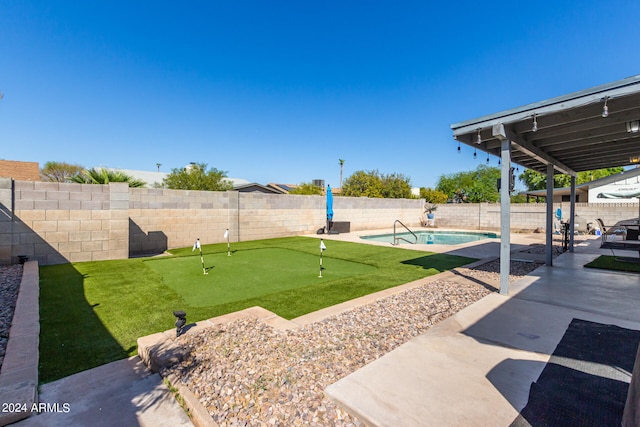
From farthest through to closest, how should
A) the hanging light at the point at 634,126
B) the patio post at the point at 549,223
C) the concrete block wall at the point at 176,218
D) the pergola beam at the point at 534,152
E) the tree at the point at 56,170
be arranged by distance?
1. the tree at the point at 56,170
2. the concrete block wall at the point at 176,218
3. the patio post at the point at 549,223
4. the pergola beam at the point at 534,152
5. the hanging light at the point at 634,126

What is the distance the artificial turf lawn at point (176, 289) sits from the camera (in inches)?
131

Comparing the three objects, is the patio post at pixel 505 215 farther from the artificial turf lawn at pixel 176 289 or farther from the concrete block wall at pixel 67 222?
the concrete block wall at pixel 67 222

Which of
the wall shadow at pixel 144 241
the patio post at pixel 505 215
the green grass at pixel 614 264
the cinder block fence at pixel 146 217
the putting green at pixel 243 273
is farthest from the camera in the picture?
the wall shadow at pixel 144 241

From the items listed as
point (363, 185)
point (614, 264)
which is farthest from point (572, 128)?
point (363, 185)

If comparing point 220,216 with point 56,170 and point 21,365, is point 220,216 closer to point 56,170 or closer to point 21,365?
point 21,365

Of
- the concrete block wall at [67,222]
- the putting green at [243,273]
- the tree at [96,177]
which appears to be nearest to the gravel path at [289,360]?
the putting green at [243,273]

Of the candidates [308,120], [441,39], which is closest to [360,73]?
[441,39]

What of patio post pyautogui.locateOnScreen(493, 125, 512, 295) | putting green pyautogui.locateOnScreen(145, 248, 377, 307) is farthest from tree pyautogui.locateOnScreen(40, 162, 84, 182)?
patio post pyautogui.locateOnScreen(493, 125, 512, 295)

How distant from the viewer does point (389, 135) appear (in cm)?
2745

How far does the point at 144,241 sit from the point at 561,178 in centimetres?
4459

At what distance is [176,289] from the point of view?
5.38m

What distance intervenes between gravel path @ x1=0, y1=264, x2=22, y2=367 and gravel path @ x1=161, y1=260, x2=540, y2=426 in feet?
6.59

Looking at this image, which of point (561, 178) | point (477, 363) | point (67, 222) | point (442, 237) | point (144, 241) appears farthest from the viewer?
point (561, 178)

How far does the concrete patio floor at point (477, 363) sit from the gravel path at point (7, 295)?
353cm
